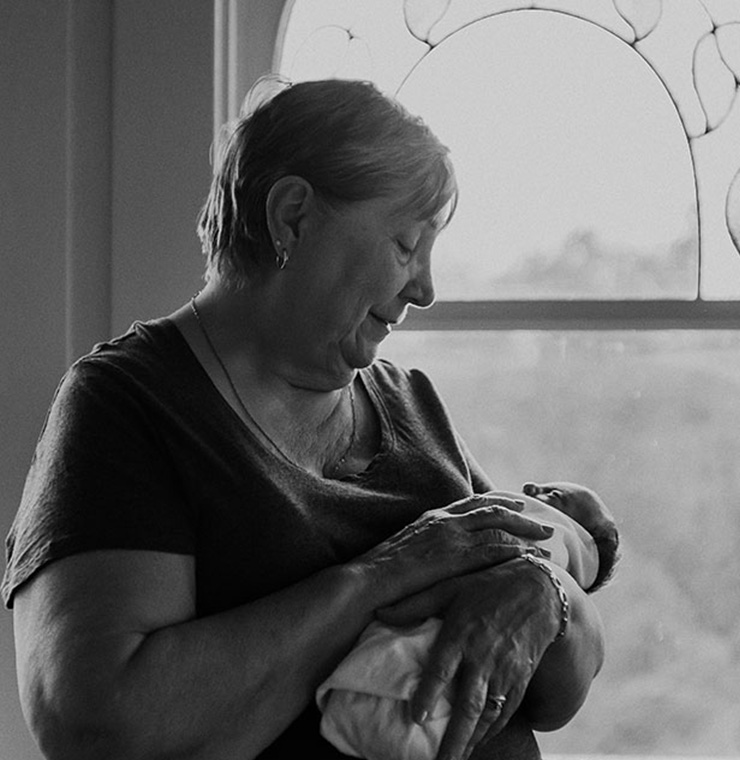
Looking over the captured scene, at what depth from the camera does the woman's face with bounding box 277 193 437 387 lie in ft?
5.12

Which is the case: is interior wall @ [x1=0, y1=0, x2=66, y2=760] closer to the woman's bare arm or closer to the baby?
the woman's bare arm

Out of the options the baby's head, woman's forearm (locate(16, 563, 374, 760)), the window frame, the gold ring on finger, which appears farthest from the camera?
the window frame

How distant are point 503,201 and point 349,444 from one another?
739 millimetres

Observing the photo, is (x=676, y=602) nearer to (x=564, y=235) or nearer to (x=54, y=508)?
(x=564, y=235)

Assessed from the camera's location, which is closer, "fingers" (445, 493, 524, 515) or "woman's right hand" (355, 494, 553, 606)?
"woman's right hand" (355, 494, 553, 606)

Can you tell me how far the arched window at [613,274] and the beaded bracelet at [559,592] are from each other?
0.74 m

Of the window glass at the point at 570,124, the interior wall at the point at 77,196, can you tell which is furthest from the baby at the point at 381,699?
the window glass at the point at 570,124

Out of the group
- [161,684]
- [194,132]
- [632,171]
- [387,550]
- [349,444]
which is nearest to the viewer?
[161,684]

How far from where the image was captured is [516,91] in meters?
2.24

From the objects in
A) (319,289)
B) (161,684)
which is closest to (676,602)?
(319,289)

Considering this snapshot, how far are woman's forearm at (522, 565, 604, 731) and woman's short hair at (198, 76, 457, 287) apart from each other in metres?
0.52

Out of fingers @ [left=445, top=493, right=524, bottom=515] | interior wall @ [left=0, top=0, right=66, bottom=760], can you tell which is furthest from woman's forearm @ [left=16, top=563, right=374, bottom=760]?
interior wall @ [left=0, top=0, right=66, bottom=760]

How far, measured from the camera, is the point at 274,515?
59.0 inches

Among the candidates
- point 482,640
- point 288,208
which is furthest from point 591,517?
point 288,208
